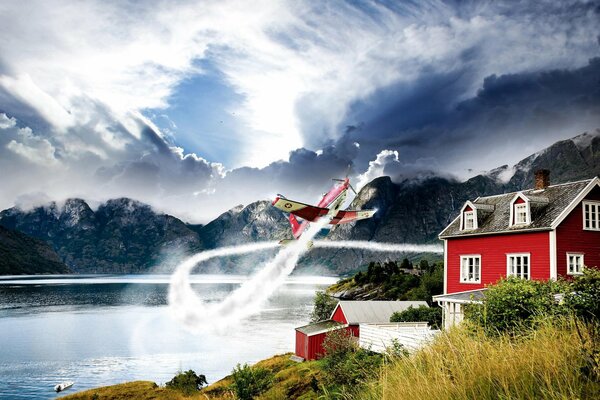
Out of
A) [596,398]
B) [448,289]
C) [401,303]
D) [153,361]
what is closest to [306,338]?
[401,303]

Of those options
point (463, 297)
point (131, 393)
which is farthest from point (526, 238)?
point (131, 393)

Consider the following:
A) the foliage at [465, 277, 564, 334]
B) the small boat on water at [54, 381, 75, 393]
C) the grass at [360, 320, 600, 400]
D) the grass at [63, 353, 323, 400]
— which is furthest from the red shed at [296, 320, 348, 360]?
the grass at [360, 320, 600, 400]

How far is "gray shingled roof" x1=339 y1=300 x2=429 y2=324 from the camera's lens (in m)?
43.1

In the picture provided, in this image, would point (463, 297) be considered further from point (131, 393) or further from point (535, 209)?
point (131, 393)

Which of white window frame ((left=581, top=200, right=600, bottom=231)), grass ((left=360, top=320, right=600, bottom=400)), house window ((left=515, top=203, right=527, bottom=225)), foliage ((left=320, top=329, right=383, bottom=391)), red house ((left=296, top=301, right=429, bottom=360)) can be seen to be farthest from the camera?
red house ((left=296, top=301, right=429, bottom=360))

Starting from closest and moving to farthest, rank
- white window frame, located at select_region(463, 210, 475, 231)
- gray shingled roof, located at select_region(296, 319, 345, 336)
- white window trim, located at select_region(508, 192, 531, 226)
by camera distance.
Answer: white window trim, located at select_region(508, 192, 531, 226) → white window frame, located at select_region(463, 210, 475, 231) → gray shingled roof, located at select_region(296, 319, 345, 336)

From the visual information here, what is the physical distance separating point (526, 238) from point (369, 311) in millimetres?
16258

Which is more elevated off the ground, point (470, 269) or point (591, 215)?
point (591, 215)

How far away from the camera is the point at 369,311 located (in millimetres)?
43969

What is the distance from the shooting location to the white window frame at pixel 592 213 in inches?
1272

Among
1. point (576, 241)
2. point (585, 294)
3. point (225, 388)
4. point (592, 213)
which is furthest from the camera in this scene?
point (225, 388)

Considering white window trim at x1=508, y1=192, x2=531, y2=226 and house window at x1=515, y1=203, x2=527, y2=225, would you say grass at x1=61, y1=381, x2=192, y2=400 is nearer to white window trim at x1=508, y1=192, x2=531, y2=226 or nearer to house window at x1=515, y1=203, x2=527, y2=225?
white window trim at x1=508, y1=192, x2=531, y2=226

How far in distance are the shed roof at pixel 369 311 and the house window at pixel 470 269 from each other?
316 inches

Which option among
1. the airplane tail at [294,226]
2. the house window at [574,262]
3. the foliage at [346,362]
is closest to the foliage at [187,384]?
the foliage at [346,362]
